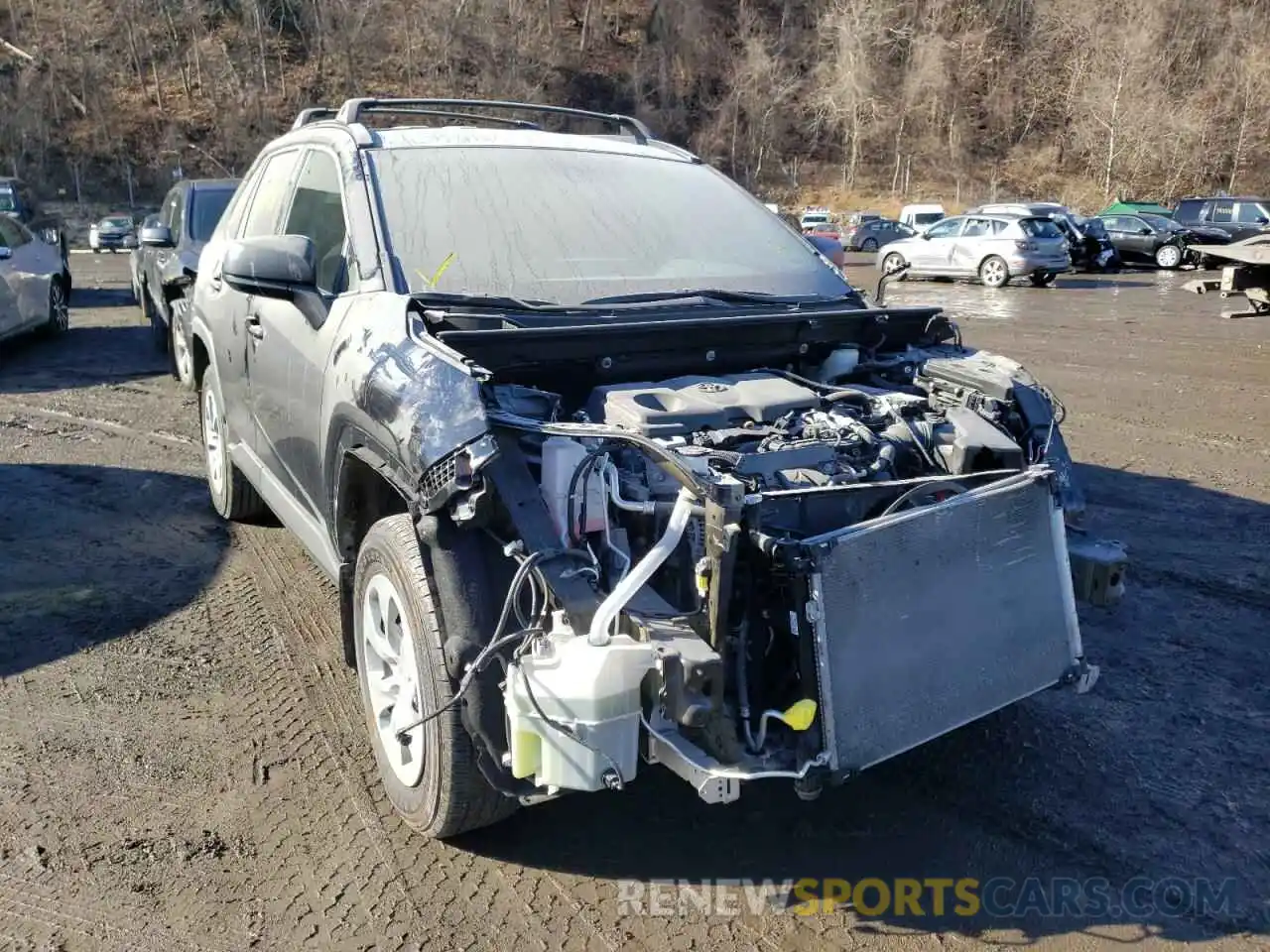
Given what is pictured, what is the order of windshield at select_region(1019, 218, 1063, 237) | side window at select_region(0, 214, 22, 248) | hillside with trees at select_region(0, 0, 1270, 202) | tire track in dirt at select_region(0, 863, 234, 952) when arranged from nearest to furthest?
tire track in dirt at select_region(0, 863, 234, 952), side window at select_region(0, 214, 22, 248), windshield at select_region(1019, 218, 1063, 237), hillside with trees at select_region(0, 0, 1270, 202)

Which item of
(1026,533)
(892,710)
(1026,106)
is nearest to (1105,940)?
(892,710)

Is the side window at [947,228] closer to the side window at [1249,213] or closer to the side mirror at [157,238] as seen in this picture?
the side window at [1249,213]

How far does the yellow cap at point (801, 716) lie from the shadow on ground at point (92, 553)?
3.29 m

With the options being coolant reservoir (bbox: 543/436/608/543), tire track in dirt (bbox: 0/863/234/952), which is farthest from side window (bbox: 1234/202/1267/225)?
tire track in dirt (bbox: 0/863/234/952)

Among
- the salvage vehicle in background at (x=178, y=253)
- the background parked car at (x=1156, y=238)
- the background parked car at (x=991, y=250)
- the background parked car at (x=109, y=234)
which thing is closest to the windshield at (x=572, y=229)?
the salvage vehicle in background at (x=178, y=253)

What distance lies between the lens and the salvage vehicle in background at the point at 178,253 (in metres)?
8.53

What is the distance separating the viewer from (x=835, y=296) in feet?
14.2

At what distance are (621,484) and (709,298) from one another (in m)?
1.29

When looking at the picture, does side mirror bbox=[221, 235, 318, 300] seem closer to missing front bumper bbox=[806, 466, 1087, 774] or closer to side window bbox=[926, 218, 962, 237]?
missing front bumper bbox=[806, 466, 1087, 774]

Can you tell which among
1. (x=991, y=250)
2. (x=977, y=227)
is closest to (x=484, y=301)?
(x=991, y=250)

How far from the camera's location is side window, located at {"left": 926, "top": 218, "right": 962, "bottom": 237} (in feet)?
77.6

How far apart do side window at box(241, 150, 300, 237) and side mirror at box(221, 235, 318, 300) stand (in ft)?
3.57

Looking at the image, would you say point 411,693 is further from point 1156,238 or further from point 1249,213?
point 1249,213

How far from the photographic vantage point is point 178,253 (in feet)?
30.5
